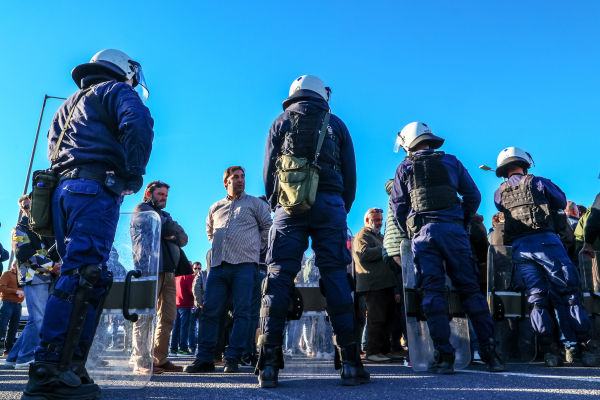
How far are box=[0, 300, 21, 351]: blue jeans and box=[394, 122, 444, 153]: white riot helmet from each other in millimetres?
6943

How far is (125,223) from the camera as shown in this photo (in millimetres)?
3779

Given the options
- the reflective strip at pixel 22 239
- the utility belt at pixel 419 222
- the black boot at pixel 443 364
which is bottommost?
the black boot at pixel 443 364

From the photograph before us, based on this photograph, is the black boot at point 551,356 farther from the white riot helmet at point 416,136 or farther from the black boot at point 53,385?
the black boot at point 53,385

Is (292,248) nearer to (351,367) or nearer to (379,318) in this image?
(351,367)

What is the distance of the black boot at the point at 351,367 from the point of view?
10.9ft

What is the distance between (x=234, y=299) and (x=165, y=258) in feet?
2.78

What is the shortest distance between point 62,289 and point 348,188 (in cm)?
208

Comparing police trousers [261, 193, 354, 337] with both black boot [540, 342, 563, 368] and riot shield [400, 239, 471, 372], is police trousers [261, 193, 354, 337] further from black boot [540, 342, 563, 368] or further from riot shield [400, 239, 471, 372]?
black boot [540, 342, 563, 368]

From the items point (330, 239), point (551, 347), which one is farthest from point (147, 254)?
point (551, 347)

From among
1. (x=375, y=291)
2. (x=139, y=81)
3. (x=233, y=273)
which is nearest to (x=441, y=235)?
(x=233, y=273)

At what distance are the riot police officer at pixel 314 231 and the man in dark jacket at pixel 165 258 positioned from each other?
2.00m

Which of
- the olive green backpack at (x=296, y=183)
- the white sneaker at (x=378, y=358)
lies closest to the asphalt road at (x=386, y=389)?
the olive green backpack at (x=296, y=183)

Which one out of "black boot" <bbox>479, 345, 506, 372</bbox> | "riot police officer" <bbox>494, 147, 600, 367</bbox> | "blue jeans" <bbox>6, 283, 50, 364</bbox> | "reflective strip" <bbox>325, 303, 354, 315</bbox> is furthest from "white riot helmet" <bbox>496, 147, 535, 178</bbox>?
"blue jeans" <bbox>6, 283, 50, 364</bbox>

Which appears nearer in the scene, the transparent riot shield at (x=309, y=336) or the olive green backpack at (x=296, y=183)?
the olive green backpack at (x=296, y=183)
